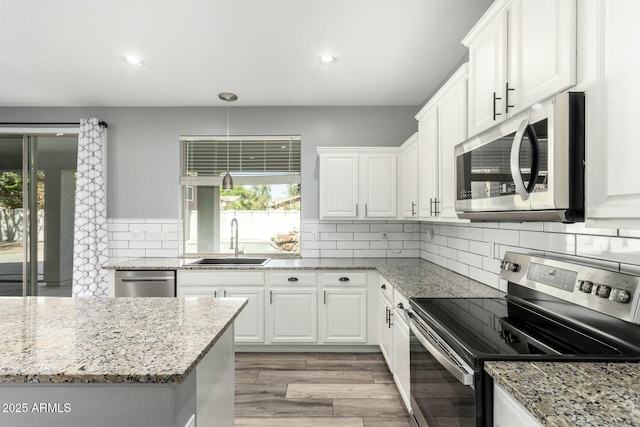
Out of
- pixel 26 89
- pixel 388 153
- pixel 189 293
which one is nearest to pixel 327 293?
pixel 189 293

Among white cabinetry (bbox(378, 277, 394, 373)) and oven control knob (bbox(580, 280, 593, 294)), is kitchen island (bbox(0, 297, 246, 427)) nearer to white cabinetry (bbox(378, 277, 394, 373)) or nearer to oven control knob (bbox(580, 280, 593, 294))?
oven control knob (bbox(580, 280, 593, 294))

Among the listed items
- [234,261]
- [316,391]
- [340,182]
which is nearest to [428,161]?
[340,182]

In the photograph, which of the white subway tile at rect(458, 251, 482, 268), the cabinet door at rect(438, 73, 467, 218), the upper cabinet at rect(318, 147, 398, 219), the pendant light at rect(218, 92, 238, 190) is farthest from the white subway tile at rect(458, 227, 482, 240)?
the pendant light at rect(218, 92, 238, 190)

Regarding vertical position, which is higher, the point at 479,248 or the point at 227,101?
the point at 227,101

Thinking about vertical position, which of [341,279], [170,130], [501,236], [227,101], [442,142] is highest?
[227,101]

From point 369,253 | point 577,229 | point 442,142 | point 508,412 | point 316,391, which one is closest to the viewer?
point 508,412

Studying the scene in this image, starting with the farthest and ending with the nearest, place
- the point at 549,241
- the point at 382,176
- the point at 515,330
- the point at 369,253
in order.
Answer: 1. the point at 369,253
2. the point at 382,176
3. the point at 549,241
4. the point at 515,330

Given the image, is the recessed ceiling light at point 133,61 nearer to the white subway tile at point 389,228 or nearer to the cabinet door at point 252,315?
the cabinet door at point 252,315

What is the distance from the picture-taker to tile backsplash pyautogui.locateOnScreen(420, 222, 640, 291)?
1.32 metres

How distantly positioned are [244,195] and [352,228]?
1.30 meters

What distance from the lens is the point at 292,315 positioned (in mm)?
3324

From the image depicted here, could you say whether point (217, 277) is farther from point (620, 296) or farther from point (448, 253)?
point (620, 296)

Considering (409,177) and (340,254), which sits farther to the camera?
(340,254)

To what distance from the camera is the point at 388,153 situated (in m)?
3.58
